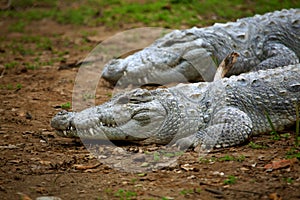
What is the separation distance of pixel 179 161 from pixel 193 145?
0.41 metres

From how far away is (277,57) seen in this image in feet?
23.4

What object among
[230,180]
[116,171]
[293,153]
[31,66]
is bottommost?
[116,171]

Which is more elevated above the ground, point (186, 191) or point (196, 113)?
point (196, 113)

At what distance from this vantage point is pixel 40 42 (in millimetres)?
10117

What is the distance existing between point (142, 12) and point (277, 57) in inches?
192

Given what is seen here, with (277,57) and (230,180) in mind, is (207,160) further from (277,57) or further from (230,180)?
(277,57)

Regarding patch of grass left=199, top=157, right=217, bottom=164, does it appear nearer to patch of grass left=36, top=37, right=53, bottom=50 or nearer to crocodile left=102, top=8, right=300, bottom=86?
crocodile left=102, top=8, right=300, bottom=86

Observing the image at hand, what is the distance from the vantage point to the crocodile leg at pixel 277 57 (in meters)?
7.03

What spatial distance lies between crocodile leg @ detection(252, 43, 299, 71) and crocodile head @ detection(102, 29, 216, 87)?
2.59 feet

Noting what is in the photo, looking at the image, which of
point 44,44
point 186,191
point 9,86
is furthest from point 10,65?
point 186,191

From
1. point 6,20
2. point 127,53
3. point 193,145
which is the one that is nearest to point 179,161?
point 193,145

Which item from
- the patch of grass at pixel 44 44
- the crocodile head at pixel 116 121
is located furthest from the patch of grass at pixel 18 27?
the crocodile head at pixel 116 121

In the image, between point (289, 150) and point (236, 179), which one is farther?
point (289, 150)

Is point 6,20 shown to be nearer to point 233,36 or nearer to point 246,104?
point 233,36
